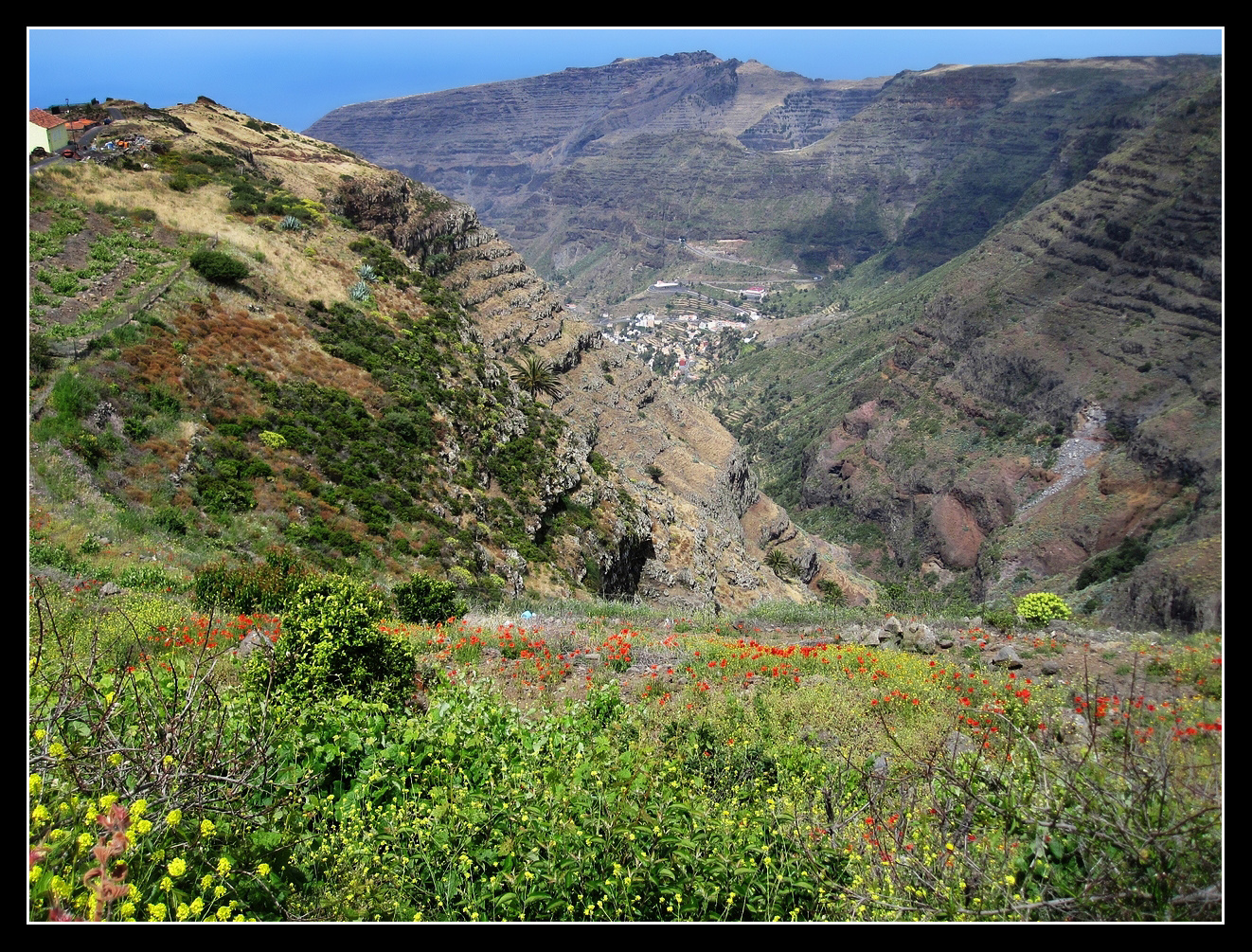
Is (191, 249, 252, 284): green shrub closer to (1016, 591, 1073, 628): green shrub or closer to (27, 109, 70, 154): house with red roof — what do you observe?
(27, 109, 70, 154): house with red roof

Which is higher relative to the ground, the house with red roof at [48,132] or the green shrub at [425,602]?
the house with red roof at [48,132]

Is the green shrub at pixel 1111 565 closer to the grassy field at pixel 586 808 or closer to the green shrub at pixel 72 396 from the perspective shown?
the grassy field at pixel 586 808

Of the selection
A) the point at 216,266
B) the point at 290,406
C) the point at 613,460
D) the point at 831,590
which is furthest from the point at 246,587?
the point at 831,590

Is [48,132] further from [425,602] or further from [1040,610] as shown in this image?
[1040,610]

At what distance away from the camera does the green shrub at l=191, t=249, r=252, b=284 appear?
23.7 meters

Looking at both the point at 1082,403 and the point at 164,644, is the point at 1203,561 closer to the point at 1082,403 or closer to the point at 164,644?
the point at 164,644

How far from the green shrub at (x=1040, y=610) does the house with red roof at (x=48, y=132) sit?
30.9 m

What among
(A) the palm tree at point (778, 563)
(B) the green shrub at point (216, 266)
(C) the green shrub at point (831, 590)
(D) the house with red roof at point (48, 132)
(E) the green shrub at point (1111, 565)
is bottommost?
(C) the green shrub at point (831, 590)

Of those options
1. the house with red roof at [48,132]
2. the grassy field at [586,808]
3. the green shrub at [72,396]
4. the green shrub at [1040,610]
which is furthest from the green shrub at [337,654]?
the house with red roof at [48,132]

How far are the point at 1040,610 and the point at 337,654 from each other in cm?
1246

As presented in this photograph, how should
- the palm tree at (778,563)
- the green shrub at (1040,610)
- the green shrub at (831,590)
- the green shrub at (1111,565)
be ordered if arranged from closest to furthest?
the green shrub at (1040,610)
the green shrub at (1111,565)
the green shrub at (831,590)
the palm tree at (778,563)

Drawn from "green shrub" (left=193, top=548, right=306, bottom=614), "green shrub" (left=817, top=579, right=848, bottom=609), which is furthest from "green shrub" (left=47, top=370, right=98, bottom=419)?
"green shrub" (left=817, top=579, right=848, bottom=609)

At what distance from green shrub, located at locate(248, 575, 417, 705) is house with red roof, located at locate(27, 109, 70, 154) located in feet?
77.9

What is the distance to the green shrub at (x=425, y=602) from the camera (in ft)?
44.4
